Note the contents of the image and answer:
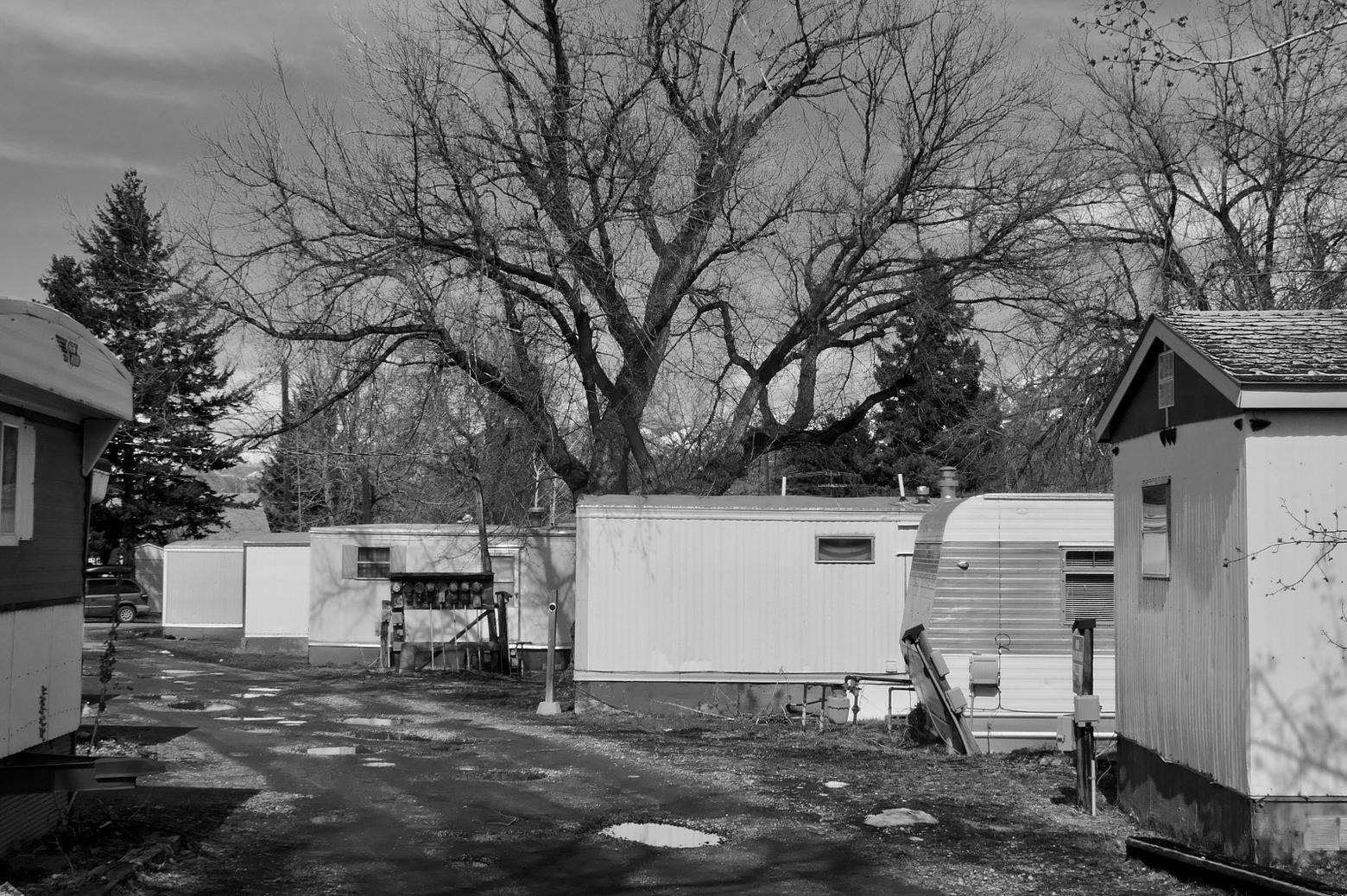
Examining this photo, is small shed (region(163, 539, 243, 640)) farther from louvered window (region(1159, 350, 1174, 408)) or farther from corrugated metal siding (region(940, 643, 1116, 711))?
louvered window (region(1159, 350, 1174, 408))

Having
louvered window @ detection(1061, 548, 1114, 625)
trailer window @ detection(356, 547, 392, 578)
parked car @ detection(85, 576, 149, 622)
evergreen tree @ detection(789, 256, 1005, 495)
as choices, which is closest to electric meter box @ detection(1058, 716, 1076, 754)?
louvered window @ detection(1061, 548, 1114, 625)

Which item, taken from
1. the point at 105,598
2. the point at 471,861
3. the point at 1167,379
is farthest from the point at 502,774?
the point at 105,598

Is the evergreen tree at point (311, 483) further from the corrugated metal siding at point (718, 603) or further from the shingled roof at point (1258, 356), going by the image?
the shingled roof at point (1258, 356)

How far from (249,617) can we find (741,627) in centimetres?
1609

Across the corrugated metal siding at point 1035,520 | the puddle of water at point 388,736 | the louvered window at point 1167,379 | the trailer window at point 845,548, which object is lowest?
the puddle of water at point 388,736

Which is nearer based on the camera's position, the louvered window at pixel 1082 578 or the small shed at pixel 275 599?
the louvered window at pixel 1082 578

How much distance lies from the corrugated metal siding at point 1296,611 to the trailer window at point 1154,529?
132cm

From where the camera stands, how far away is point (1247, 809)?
7.61 m

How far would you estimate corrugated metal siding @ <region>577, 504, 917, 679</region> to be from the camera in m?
17.0

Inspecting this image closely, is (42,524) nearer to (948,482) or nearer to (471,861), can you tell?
(471,861)

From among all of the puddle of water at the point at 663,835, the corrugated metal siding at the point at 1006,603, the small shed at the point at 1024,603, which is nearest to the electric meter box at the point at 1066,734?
Answer: the small shed at the point at 1024,603

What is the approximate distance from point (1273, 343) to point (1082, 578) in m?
5.38

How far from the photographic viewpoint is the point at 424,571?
25500 mm

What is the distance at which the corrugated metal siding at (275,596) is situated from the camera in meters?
28.8
